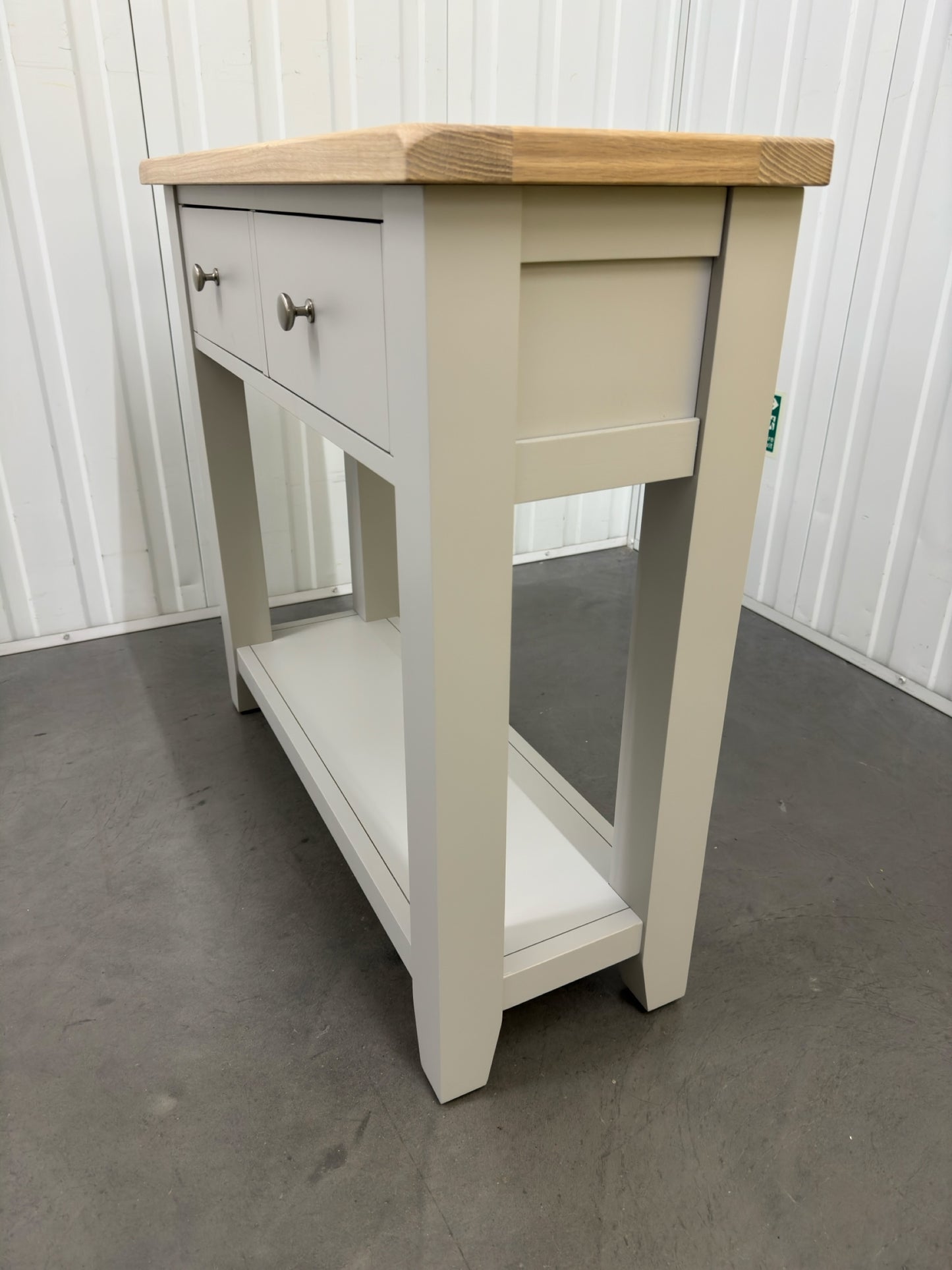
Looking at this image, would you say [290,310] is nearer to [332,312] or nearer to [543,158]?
[332,312]

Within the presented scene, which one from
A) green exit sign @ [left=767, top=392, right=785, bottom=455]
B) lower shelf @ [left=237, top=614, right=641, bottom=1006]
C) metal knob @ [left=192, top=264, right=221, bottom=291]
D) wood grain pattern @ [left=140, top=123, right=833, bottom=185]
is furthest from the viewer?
green exit sign @ [left=767, top=392, right=785, bottom=455]

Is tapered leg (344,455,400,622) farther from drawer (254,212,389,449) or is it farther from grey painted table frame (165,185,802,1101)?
drawer (254,212,389,449)

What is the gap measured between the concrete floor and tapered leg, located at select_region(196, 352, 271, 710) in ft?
0.76

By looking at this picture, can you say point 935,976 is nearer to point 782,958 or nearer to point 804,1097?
point 782,958

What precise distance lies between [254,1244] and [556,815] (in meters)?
0.61

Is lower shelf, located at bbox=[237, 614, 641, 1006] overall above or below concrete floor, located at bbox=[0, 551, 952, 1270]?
above

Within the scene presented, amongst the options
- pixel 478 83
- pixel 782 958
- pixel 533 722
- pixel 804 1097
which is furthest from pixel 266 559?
pixel 804 1097

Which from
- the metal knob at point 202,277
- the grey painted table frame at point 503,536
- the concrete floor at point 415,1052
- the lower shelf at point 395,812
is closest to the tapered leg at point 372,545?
the lower shelf at point 395,812

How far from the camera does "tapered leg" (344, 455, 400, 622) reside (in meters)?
1.78

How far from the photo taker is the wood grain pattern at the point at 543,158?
57 centimetres

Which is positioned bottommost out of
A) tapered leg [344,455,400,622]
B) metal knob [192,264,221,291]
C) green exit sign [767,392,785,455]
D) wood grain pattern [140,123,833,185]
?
tapered leg [344,455,400,622]

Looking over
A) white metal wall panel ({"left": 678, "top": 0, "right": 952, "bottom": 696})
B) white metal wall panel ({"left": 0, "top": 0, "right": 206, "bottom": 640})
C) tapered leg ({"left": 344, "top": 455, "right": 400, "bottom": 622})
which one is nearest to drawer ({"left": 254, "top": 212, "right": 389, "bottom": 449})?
tapered leg ({"left": 344, "top": 455, "right": 400, "bottom": 622})

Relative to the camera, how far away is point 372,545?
1.80 m

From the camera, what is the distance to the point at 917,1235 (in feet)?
2.87
